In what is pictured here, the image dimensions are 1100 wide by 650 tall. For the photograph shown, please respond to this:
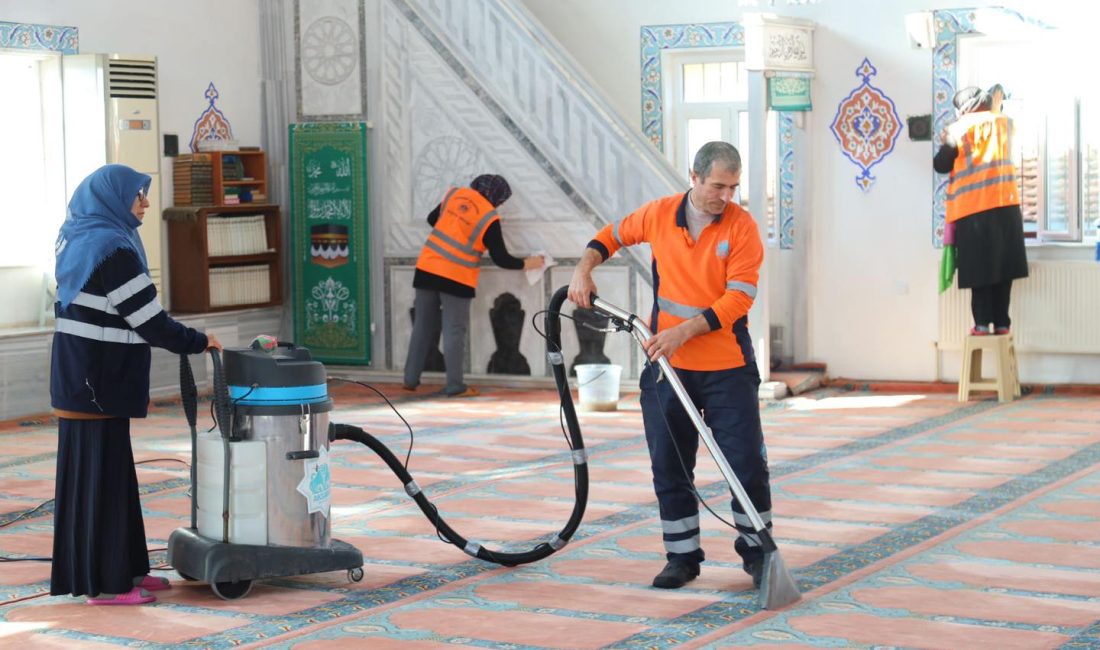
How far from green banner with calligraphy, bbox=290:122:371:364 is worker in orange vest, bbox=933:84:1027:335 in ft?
12.5

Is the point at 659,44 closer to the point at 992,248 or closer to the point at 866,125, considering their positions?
the point at 866,125

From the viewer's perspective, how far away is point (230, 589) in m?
4.75

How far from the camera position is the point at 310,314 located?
1098cm

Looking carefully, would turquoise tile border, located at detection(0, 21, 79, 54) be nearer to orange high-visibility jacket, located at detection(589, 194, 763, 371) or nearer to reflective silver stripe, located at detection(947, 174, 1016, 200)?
reflective silver stripe, located at detection(947, 174, 1016, 200)

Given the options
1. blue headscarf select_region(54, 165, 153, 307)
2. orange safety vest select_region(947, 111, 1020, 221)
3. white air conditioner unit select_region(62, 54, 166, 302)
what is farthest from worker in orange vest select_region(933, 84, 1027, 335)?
blue headscarf select_region(54, 165, 153, 307)

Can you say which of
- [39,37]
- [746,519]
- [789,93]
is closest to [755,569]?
[746,519]

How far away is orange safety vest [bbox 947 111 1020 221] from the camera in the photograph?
9.23 meters

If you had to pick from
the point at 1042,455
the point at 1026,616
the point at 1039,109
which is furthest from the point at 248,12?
the point at 1026,616

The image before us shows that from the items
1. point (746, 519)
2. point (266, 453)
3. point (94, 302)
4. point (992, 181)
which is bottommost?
point (746, 519)

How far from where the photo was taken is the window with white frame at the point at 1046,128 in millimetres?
9508

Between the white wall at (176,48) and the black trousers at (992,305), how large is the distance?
16.0 feet

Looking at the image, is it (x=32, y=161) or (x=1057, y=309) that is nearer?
(x=32, y=161)

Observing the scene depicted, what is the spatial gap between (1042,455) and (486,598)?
3579 millimetres

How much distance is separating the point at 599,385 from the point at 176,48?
11.8ft
